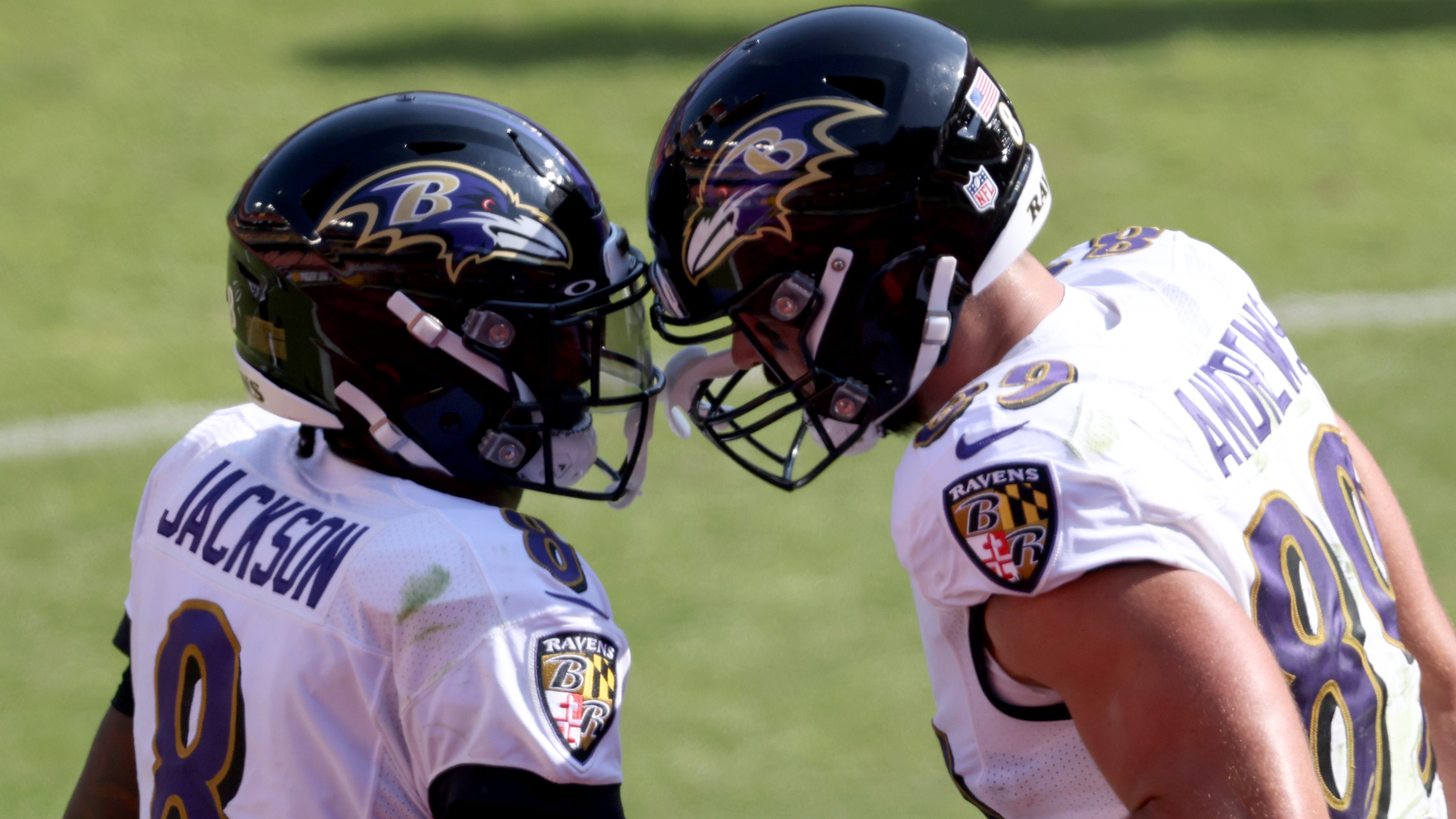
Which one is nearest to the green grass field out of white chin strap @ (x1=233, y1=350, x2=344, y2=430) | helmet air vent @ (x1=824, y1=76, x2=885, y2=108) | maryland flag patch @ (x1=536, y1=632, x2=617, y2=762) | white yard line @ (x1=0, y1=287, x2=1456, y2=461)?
white yard line @ (x1=0, y1=287, x2=1456, y2=461)

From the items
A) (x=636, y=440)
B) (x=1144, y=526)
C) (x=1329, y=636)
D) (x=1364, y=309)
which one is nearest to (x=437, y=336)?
(x=636, y=440)

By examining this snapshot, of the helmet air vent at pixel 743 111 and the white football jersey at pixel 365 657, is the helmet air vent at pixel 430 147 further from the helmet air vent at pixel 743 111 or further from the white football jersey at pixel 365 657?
the white football jersey at pixel 365 657

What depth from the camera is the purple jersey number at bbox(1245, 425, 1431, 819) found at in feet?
7.89

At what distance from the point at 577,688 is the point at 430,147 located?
41.9 inches

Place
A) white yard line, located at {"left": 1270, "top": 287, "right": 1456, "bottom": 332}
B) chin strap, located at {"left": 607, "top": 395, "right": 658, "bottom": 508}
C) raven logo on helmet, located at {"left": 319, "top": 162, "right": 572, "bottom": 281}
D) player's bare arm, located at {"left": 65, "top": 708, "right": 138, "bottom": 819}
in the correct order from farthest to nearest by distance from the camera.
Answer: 1. white yard line, located at {"left": 1270, "top": 287, "right": 1456, "bottom": 332}
2. chin strap, located at {"left": 607, "top": 395, "right": 658, "bottom": 508}
3. player's bare arm, located at {"left": 65, "top": 708, "right": 138, "bottom": 819}
4. raven logo on helmet, located at {"left": 319, "top": 162, "right": 572, "bottom": 281}

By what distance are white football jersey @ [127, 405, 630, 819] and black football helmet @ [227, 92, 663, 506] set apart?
0.23 metres

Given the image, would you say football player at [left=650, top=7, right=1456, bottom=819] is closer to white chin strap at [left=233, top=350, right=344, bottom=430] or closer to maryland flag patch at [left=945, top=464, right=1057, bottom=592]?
maryland flag patch at [left=945, top=464, right=1057, bottom=592]

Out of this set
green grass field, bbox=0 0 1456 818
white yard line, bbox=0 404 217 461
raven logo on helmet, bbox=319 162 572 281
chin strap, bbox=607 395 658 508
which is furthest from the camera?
white yard line, bbox=0 404 217 461

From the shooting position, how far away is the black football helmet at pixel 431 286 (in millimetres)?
2719

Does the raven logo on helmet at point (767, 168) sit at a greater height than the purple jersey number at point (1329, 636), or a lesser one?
greater

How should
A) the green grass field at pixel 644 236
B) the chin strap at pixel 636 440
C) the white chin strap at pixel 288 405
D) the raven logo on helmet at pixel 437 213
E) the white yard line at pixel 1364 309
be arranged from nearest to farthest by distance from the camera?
1. the raven logo on helmet at pixel 437 213
2. the white chin strap at pixel 288 405
3. the chin strap at pixel 636 440
4. the green grass field at pixel 644 236
5. the white yard line at pixel 1364 309

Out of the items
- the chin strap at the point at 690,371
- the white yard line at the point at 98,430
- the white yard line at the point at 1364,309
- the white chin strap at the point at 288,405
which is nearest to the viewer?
the white chin strap at the point at 288,405

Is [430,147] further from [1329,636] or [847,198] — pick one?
[1329,636]

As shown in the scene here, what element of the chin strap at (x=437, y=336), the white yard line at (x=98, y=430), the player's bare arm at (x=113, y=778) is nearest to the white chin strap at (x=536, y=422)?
the chin strap at (x=437, y=336)
